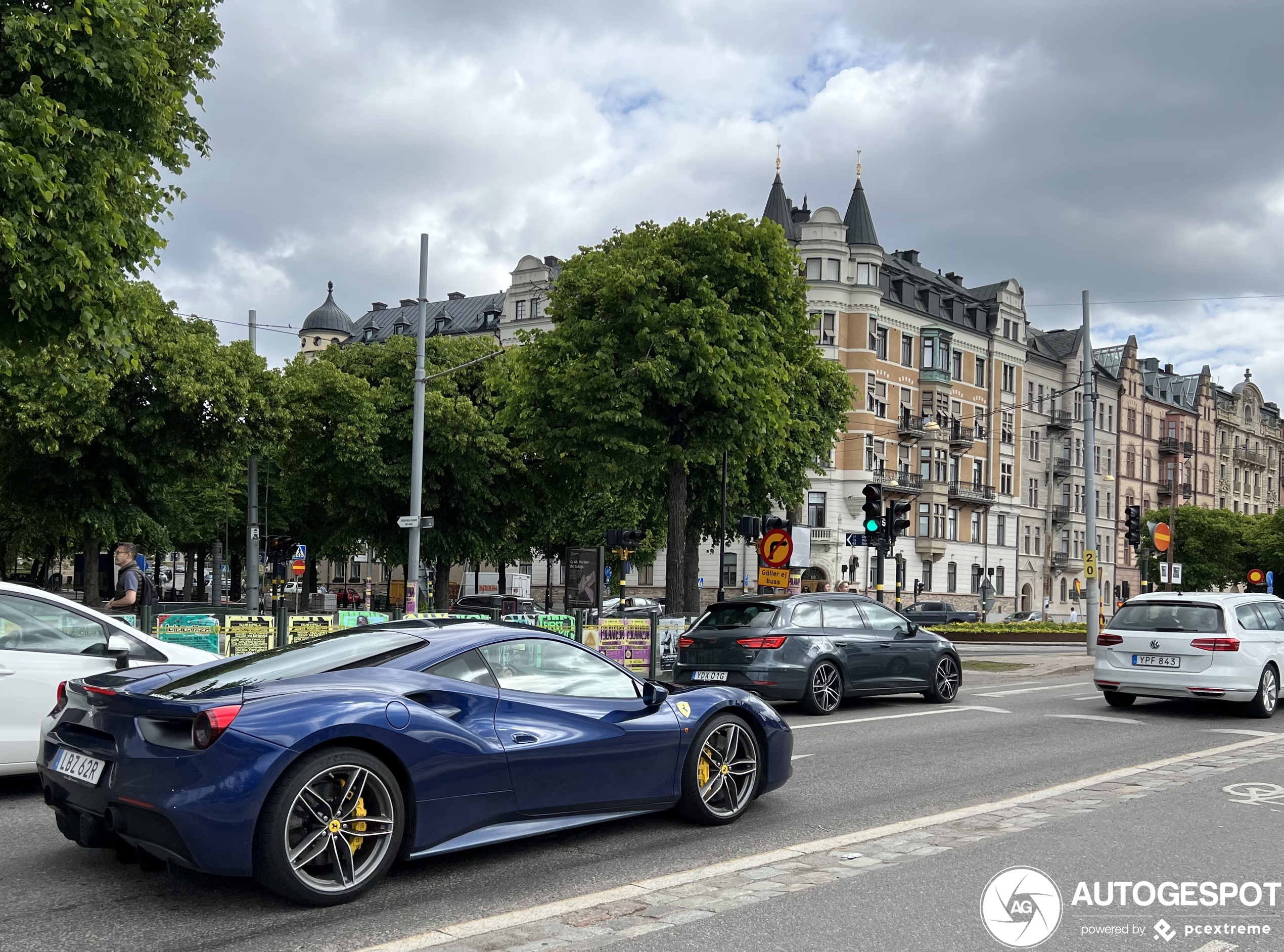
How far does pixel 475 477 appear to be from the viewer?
3938 cm

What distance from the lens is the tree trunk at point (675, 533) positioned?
86.0 feet

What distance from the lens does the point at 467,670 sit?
6.27 m

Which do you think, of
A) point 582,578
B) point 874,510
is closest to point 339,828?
point 874,510

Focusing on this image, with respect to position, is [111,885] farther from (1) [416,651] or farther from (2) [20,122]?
(2) [20,122]

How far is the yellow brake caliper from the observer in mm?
5492

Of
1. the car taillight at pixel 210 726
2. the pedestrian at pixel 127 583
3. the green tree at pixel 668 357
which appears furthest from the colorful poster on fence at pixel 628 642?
the car taillight at pixel 210 726

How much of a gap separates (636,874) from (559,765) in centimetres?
69

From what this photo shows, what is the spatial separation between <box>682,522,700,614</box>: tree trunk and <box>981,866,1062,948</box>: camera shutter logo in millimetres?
22458

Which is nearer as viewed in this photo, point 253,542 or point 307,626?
point 307,626

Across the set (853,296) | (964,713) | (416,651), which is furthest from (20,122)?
(853,296)

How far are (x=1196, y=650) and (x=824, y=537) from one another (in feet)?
154

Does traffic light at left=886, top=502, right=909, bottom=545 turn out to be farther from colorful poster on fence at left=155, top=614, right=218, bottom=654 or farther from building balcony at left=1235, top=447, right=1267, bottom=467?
building balcony at left=1235, top=447, right=1267, bottom=467

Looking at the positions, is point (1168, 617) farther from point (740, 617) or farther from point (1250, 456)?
point (1250, 456)

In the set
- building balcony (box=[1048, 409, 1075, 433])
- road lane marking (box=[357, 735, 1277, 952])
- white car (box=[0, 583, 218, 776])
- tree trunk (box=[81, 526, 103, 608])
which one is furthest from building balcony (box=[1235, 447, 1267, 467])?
white car (box=[0, 583, 218, 776])
